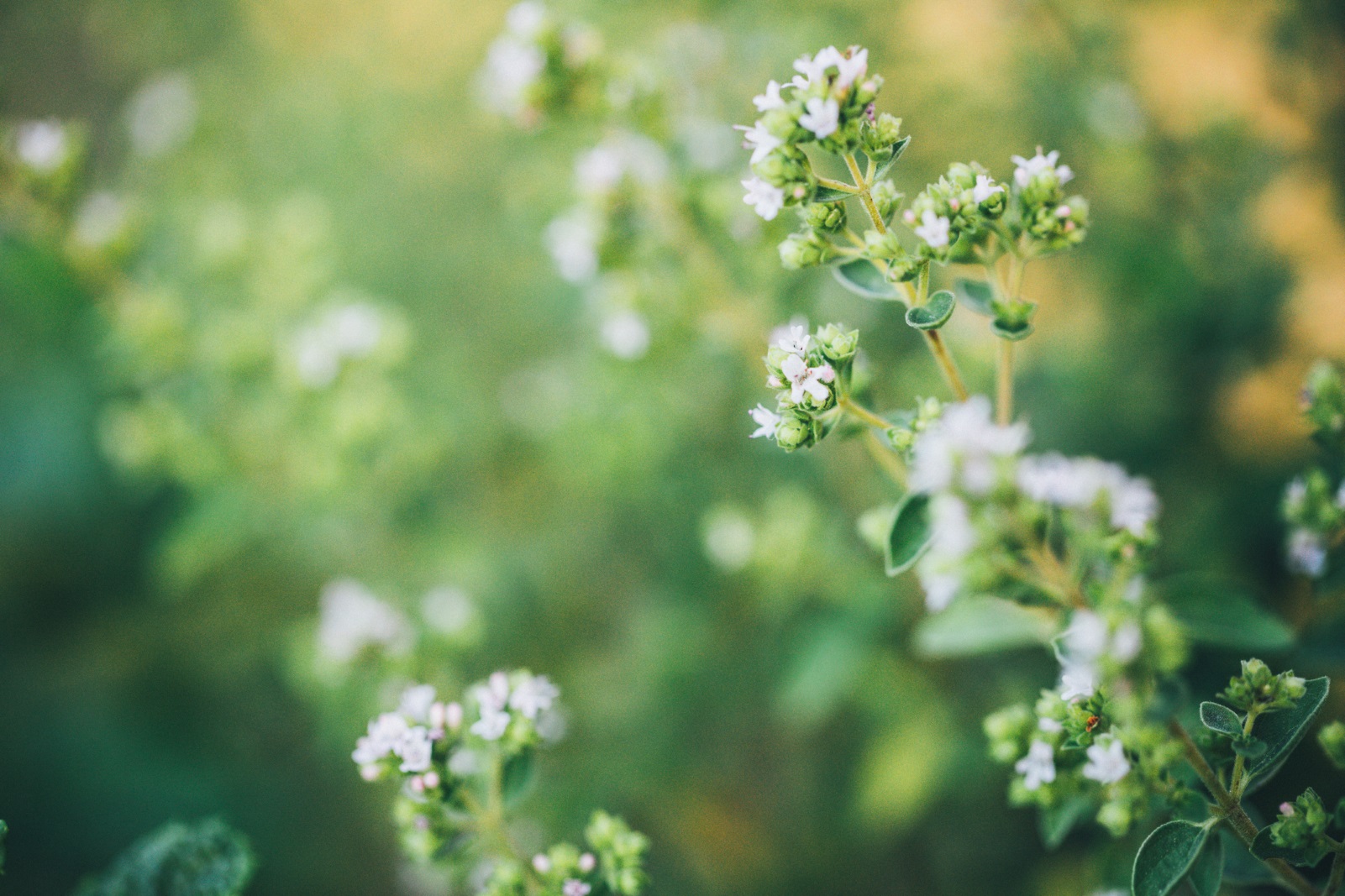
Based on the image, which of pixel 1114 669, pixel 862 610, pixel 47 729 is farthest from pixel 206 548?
pixel 1114 669

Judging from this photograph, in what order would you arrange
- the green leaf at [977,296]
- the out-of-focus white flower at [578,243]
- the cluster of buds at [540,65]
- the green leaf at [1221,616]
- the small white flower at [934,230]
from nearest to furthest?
the small white flower at [934,230] → the green leaf at [977,296] → the green leaf at [1221,616] → the cluster of buds at [540,65] → the out-of-focus white flower at [578,243]

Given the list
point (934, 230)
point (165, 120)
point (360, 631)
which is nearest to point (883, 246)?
point (934, 230)

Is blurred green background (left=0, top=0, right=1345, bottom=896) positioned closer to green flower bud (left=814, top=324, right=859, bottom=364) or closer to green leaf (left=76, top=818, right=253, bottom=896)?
green leaf (left=76, top=818, right=253, bottom=896)

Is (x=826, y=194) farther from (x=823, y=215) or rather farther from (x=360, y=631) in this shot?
(x=360, y=631)

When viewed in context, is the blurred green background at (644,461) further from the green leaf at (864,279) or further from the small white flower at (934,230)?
the small white flower at (934,230)

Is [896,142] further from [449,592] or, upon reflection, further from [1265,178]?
[1265,178]

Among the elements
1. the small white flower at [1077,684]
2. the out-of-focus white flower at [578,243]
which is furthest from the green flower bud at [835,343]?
the out-of-focus white flower at [578,243]
